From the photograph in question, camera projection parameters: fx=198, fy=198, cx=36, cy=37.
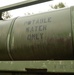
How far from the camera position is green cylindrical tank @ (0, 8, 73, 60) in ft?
6.62

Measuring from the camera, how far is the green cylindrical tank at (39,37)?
2018 mm

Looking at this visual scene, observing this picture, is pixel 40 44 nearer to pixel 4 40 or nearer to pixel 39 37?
pixel 39 37

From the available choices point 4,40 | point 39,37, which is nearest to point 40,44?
point 39,37

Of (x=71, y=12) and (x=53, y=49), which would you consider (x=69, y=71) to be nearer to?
(x=53, y=49)

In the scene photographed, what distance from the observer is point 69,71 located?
5.82 feet

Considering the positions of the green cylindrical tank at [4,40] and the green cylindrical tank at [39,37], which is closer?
the green cylindrical tank at [39,37]

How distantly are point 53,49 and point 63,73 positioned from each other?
0.94 ft

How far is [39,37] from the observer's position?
7.08ft

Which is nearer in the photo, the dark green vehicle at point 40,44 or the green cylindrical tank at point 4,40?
the dark green vehicle at point 40,44

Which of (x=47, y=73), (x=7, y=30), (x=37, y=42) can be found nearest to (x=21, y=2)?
(x=7, y=30)

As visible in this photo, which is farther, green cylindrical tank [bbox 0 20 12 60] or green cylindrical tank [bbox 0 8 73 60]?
green cylindrical tank [bbox 0 20 12 60]

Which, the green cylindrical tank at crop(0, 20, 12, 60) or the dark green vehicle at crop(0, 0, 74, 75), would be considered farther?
the green cylindrical tank at crop(0, 20, 12, 60)

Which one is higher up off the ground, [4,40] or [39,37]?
[39,37]

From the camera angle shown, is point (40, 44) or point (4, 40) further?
point (4, 40)
